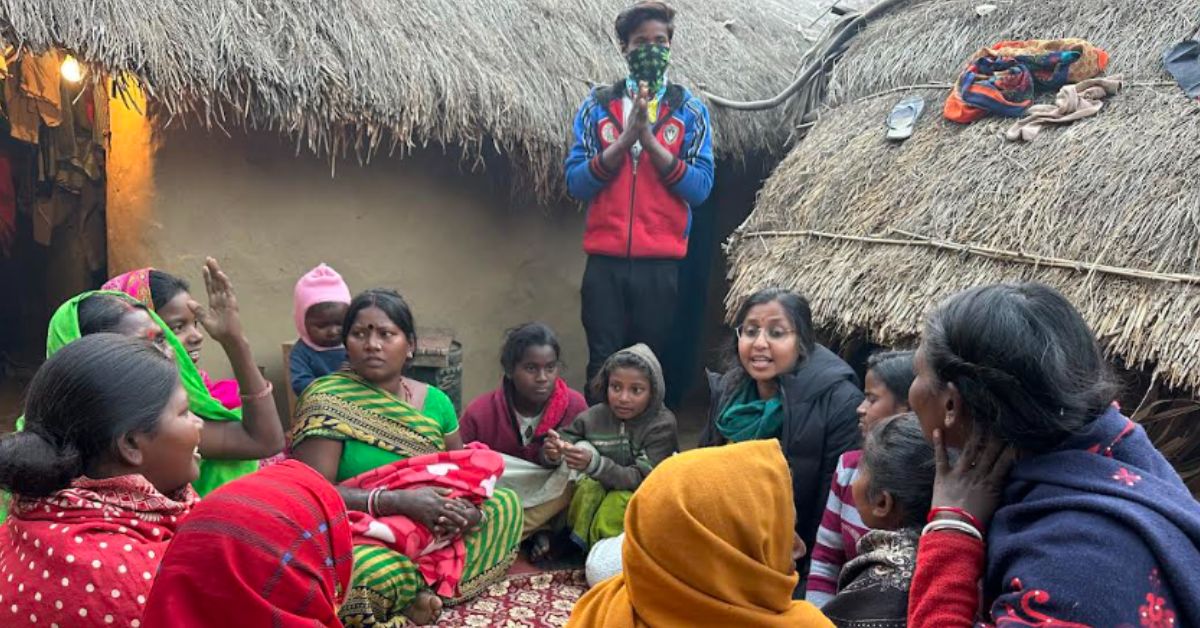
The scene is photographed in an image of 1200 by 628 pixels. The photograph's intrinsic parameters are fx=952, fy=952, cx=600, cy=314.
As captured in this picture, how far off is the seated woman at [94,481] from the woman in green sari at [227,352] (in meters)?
0.82

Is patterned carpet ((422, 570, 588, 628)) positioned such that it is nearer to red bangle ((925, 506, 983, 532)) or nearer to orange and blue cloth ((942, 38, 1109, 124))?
red bangle ((925, 506, 983, 532))

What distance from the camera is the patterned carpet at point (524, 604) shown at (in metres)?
3.68

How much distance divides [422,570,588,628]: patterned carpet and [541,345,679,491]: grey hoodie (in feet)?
1.53

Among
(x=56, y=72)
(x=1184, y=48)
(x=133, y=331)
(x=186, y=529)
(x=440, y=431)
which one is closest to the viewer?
(x=186, y=529)

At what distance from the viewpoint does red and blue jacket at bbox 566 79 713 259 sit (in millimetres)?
5117

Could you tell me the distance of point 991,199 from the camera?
4.71 meters

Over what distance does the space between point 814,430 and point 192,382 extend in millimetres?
2176

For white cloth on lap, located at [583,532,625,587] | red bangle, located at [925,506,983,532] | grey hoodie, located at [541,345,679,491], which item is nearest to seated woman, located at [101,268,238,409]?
grey hoodie, located at [541,345,679,491]

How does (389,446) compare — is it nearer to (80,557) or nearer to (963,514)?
(80,557)

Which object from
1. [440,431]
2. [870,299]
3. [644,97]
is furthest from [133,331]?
[870,299]

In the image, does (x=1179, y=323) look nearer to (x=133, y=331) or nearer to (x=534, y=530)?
(x=534, y=530)

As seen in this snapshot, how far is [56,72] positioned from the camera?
19.1ft

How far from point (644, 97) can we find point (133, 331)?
278 cm

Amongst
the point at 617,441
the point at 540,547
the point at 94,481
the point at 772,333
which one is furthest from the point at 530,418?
the point at 94,481
